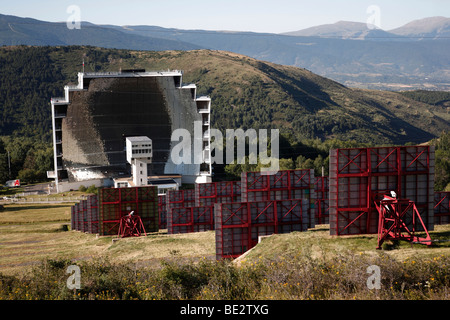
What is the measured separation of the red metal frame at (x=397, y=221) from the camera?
3225cm

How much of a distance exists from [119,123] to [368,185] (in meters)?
83.1

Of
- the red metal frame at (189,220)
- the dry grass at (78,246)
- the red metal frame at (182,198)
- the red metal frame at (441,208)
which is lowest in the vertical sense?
the dry grass at (78,246)

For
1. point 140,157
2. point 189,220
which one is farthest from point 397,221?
point 140,157

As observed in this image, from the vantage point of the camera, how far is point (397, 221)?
107 ft

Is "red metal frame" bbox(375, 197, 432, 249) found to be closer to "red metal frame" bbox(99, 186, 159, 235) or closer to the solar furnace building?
"red metal frame" bbox(99, 186, 159, 235)

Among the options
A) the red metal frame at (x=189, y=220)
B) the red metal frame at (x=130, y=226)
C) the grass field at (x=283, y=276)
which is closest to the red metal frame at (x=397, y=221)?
the grass field at (x=283, y=276)

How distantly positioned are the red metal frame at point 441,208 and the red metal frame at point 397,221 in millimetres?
10623

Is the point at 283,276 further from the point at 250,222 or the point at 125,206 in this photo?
the point at 125,206

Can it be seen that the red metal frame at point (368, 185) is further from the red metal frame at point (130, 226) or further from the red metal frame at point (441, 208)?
the red metal frame at point (130, 226)

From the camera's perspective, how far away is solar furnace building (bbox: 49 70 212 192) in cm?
10594

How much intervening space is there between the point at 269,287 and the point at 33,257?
30020mm

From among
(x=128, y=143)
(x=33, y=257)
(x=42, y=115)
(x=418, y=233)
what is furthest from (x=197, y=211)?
(x=42, y=115)

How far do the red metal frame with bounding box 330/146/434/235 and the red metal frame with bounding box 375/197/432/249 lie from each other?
2.75ft

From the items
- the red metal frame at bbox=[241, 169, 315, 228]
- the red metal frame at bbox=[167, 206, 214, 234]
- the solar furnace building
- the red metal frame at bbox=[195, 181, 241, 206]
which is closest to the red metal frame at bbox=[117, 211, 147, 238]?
the red metal frame at bbox=[167, 206, 214, 234]
